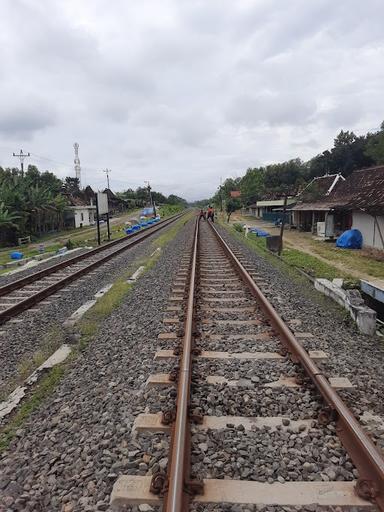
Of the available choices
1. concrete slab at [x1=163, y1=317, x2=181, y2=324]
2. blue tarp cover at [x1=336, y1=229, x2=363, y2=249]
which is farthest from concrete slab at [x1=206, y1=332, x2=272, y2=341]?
blue tarp cover at [x1=336, y1=229, x2=363, y2=249]

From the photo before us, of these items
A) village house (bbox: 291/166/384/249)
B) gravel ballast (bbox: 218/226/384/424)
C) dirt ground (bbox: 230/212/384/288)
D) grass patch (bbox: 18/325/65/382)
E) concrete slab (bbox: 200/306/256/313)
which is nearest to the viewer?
gravel ballast (bbox: 218/226/384/424)

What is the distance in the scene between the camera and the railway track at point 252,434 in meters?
2.41

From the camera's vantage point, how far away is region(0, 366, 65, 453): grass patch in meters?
3.41

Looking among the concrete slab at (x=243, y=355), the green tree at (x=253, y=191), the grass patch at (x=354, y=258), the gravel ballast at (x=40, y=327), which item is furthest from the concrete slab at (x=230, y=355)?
the green tree at (x=253, y=191)

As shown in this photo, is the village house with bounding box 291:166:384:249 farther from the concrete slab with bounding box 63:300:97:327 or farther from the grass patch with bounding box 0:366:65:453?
the grass patch with bounding box 0:366:65:453

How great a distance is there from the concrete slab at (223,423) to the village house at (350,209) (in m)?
15.9

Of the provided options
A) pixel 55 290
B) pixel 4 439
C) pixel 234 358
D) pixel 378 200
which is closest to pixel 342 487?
pixel 234 358

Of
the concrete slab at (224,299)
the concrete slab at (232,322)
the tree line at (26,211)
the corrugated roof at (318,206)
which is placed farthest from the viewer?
the tree line at (26,211)

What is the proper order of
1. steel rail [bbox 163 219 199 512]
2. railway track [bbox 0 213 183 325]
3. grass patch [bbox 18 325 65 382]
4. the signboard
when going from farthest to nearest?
the signboard → railway track [bbox 0 213 183 325] → grass patch [bbox 18 325 65 382] → steel rail [bbox 163 219 199 512]

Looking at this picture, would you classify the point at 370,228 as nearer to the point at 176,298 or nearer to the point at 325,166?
the point at 176,298

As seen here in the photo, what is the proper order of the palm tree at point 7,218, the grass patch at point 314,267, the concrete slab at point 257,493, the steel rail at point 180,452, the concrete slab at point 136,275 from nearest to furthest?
the steel rail at point 180,452
the concrete slab at point 257,493
the concrete slab at point 136,275
the grass patch at point 314,267
the palm tree at point 7,218

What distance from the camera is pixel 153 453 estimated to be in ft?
9.24

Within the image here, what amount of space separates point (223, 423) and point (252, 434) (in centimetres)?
28

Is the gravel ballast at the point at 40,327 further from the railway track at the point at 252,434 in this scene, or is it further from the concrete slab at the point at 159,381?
the railway track at the point at 252,434
